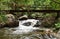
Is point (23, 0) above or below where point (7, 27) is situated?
above

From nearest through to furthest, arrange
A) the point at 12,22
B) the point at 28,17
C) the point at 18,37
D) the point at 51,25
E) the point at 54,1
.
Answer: the point at 54,1
the point at 18,37
the point at 51,25
the point at 12,22
the point at 28,17

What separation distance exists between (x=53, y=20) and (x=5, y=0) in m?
7.05

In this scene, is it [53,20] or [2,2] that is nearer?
[2,2]

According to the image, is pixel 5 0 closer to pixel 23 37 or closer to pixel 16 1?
pixel 16 1

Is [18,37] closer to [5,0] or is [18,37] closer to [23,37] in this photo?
[23,37]

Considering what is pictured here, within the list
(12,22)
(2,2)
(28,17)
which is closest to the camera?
(2,2)

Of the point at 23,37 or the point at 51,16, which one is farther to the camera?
the point at 51,16

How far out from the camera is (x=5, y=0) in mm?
7121

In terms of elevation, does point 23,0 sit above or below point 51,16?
above

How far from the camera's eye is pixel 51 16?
1427 centimetres

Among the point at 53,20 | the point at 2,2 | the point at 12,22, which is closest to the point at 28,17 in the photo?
the point at 12,22

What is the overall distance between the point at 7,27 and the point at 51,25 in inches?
129

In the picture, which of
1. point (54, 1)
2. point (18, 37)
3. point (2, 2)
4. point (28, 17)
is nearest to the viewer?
point (54, 1)

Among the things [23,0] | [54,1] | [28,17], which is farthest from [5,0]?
[28,17]
